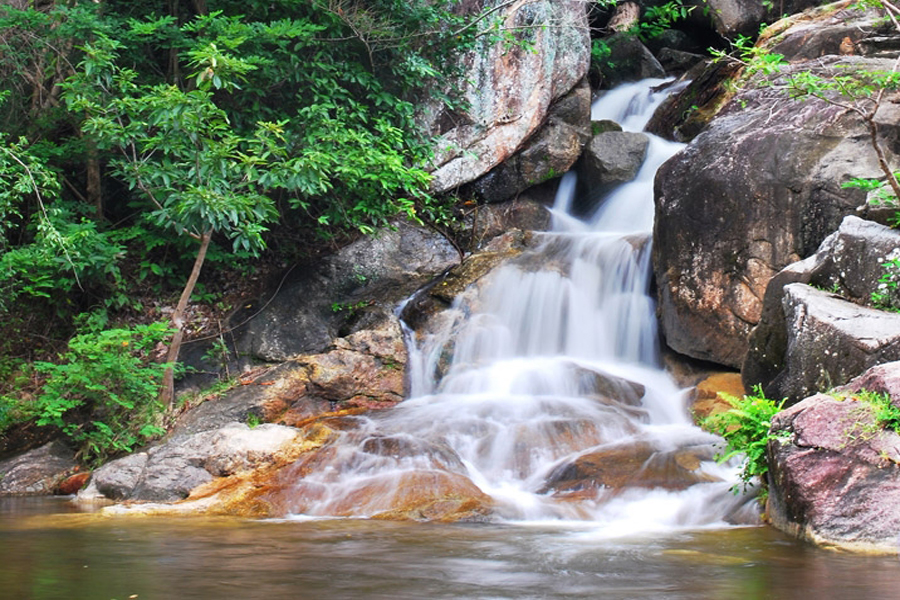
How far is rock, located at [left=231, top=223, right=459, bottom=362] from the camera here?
10.3m

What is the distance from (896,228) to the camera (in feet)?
22.5

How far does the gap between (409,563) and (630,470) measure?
291cm

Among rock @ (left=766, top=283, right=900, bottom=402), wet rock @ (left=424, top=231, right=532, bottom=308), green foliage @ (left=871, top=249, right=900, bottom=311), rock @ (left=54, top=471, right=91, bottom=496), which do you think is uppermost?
wet rock @ (left=424, top=231, right=532, bottom=308)

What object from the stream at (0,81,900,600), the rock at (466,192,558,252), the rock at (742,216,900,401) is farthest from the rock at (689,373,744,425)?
the rock at (466,192,558,252)

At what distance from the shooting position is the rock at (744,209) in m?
8.50

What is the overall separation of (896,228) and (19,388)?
9544 millimetres

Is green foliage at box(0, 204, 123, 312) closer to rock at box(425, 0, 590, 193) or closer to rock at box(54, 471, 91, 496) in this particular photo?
rock at box(54, 471, 91, 496)

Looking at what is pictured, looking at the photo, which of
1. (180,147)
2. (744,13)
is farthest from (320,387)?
(744,13)

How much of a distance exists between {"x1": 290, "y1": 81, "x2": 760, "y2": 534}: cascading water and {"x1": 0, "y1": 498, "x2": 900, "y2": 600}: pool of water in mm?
625

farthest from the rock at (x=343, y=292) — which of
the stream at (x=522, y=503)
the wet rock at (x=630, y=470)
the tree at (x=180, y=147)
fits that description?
the wet rock at (x=630, y=470)

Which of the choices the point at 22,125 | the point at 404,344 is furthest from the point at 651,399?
the point at 22,125

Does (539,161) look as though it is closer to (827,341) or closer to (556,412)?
(556,412)

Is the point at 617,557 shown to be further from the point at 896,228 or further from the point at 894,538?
the point at 896,228

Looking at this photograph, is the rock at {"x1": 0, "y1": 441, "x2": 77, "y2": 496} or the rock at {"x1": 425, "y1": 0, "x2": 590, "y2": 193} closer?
the rock at {"x1": 0, "y1": 441, "x2": 77, "y2": 496}
